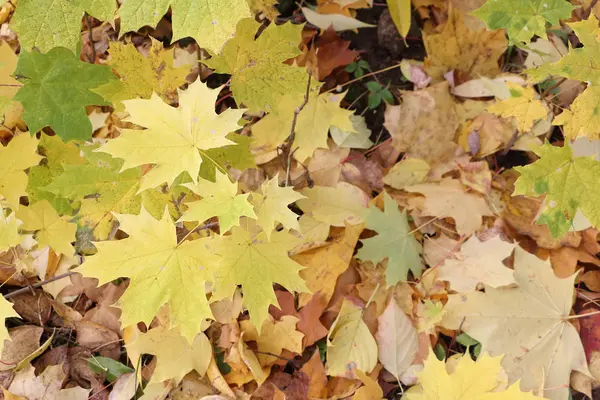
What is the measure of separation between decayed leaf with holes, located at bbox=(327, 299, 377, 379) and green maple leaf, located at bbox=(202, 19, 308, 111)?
0.65 metres

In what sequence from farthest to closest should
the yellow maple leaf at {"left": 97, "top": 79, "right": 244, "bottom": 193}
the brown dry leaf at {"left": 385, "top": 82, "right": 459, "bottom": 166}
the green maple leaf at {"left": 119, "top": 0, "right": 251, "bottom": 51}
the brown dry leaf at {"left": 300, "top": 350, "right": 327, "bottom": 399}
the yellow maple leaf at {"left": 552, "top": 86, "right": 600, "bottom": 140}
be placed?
the brown dry leaf at {"left": 385, "top": 82, "right": 459, "bottom": 166}
the brown dry leaf at {"left": 300, "top": 350, "right": 327, "bottom": 399}
the yellow maple leaf at {"left": 552, "top": 86, "right": 600, "bottom": 140}
the yellow maple leaf at {"left": 97, "top": 79, "right": 244, "bottom": 193}
the green maple leaf at {"left": 119, "top": 0, "right": 251, "bottom": 51}

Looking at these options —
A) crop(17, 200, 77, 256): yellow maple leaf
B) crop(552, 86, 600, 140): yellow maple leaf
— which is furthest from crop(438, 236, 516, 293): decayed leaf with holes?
crop(17, 200, 77, 256): yellow maple leaf

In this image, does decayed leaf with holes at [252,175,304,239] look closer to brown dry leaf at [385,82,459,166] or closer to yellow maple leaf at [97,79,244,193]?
yellow maple leaf at [97,79,244,193]

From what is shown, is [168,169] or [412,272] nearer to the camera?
[168,169]

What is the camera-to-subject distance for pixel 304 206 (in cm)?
149

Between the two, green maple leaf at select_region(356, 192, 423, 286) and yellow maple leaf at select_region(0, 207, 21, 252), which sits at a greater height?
yellow maple leaf at select_region(0, 207, 21, 252)

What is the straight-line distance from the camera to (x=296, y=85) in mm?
1240

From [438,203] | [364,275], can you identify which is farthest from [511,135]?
[364,275]

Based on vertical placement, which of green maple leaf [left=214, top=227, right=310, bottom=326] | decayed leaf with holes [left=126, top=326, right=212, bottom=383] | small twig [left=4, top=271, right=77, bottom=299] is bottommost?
decayed leaf with holes [left=126, top=326, right=212, bottom=383]

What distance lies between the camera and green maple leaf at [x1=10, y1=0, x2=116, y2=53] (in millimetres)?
941

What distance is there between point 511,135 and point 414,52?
0.44 m

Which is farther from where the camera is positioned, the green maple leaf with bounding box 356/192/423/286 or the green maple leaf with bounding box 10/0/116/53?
the green maple leaf with bounding box 356/192/423/286

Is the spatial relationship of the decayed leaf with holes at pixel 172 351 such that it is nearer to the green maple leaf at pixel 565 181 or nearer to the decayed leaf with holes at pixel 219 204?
the decayed leaf with holes at pixel 219 204

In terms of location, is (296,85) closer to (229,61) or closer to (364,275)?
(229,61)
